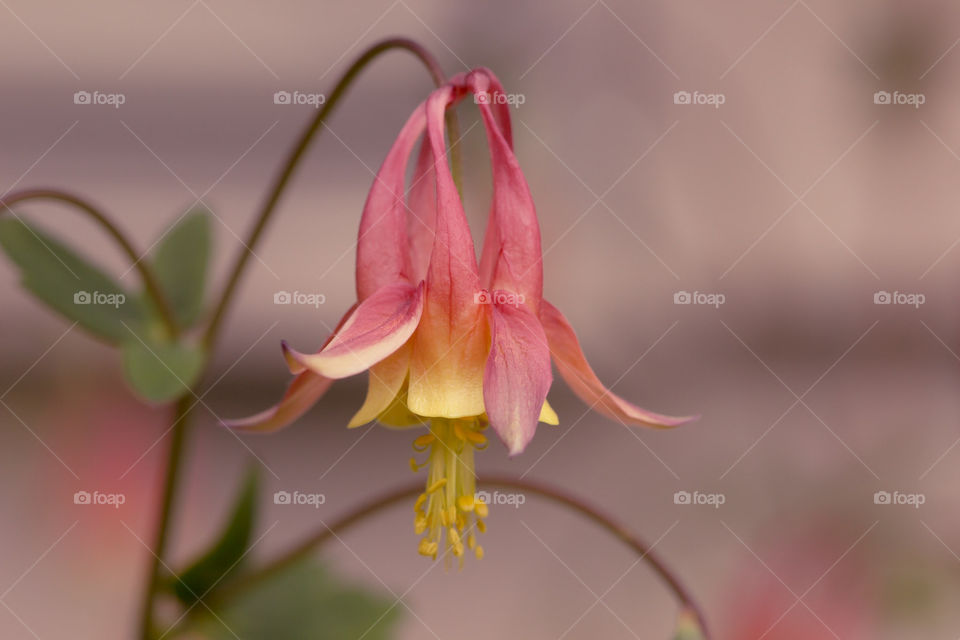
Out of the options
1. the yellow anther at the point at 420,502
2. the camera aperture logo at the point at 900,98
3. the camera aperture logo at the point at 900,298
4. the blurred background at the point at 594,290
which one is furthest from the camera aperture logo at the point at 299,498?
the camera aperture logo at the point at 900,98

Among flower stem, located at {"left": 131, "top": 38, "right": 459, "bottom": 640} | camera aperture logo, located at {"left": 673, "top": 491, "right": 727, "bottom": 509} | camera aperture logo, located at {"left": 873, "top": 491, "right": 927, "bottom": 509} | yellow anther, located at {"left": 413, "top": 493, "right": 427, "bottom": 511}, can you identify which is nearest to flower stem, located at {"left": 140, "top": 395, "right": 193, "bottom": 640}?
flower stem, located at {"left": 131, "top": 38, "right": 459, "bottom": 640}

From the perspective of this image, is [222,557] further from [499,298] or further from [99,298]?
[499,298]

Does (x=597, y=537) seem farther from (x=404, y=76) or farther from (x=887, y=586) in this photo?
(x=404, y=76)

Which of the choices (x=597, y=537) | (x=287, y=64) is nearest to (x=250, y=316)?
(x=287, y=64)

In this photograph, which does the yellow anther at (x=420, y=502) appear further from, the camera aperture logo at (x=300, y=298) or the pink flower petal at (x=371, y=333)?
the camera aperture logo at (x=300, y=298)

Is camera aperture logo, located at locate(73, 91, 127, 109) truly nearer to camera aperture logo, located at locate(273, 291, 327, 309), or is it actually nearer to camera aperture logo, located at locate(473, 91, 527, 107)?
camera aperture logo, located at locate(273, 291, 327, 309)

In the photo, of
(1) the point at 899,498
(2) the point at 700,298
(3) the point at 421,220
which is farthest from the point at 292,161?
(1) the point at 899,498

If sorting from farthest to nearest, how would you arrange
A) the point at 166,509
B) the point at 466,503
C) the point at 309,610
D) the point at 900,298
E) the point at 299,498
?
the point at 900,298 < the point at 299,498 < the point at 309,610 < the point at 166,509 < the point at 466,503

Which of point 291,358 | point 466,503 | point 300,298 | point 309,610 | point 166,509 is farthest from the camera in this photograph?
point 300,298
